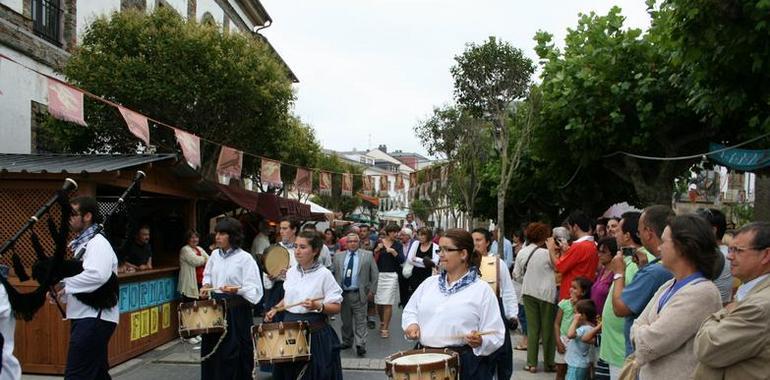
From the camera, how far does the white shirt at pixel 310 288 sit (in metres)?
6.07

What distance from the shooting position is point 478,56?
2264 centimetres

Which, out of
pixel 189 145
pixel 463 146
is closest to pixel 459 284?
pixel 189 145

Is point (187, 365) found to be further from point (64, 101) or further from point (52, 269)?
point (52, 269)

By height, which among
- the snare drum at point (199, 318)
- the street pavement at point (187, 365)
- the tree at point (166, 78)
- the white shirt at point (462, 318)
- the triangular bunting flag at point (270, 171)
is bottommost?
the street pavement at point (187, 365)

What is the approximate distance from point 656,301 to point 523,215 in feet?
84.2

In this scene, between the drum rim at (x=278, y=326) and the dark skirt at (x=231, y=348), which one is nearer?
the drum rim at (x=278, y=326)

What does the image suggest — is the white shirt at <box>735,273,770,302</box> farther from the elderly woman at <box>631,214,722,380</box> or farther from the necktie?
the necktie

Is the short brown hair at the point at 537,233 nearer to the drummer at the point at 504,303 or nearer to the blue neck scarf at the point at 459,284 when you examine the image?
the drummer at the point at 504,303

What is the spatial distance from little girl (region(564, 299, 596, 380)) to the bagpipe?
419 cm

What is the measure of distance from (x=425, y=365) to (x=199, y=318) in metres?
3.22

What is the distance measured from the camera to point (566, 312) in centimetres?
730

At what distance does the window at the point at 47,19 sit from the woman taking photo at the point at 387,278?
Result: 9245mm

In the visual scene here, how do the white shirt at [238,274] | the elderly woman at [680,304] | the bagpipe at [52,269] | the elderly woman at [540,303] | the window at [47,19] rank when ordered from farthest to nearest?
1. the window at [47,19]
2. the elderly woman at [540,303]
3. the white shirt at [238,274]
4. the bagpipe at [52,269]
5. the elderly woman at [680,304]

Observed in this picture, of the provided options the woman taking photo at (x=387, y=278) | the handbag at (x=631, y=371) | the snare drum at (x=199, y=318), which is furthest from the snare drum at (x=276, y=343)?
the woman taking photo at (x=387, y=278)
